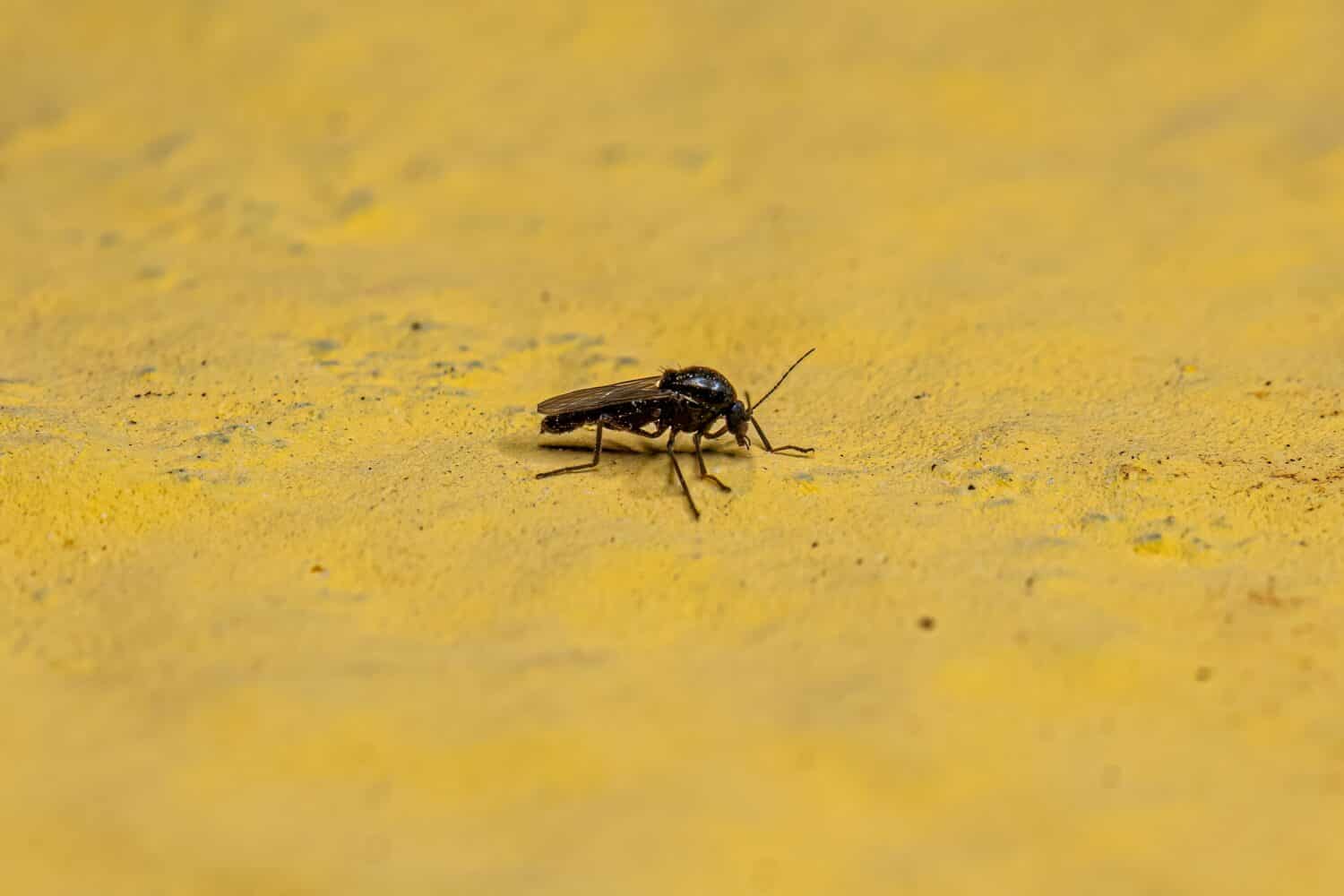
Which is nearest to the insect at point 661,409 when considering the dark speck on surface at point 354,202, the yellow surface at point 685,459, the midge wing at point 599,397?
the midge wing at point 599,397

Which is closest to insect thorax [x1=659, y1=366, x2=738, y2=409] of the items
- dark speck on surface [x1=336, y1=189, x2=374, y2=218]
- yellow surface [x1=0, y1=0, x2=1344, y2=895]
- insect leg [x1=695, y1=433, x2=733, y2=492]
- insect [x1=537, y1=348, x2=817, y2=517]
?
insect [x1=537, y1=348, x2=817, y2=517]

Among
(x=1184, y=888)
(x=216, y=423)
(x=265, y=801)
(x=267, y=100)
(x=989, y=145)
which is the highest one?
(x=267, y=100)

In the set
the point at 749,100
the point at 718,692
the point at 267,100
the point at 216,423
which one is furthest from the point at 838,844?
the point at 267,100

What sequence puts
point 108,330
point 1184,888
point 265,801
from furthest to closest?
point 108,330
point 265,801
point 1184,888

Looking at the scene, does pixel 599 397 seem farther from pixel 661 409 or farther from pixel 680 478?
pixel 680 478

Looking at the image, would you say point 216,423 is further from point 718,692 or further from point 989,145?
point 989,145

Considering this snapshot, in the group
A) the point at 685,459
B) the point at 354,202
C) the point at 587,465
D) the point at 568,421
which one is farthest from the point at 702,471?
the point at 354,202
